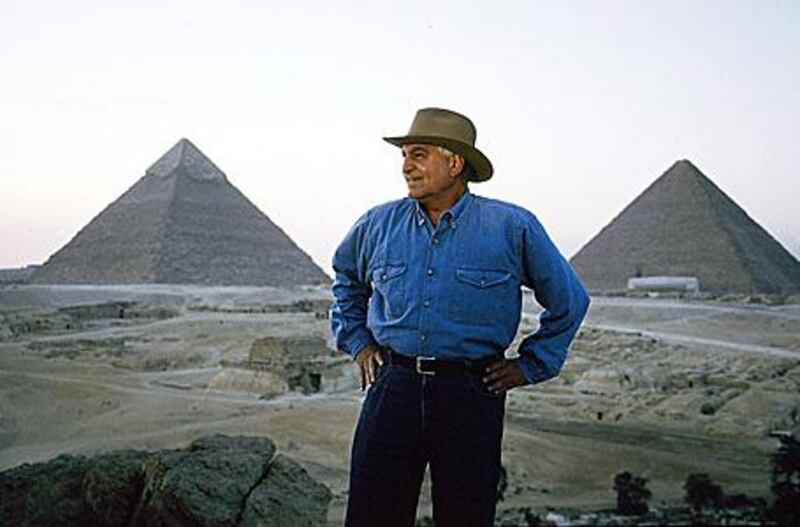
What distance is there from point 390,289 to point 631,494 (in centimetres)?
459

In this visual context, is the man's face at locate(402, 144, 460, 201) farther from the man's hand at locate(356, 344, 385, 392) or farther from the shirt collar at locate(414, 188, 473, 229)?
the man's hand at locate(356, 344, 385, 392)

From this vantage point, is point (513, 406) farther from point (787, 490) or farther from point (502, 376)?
point (502, 376)


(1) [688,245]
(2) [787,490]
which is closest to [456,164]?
(2) [787,490]

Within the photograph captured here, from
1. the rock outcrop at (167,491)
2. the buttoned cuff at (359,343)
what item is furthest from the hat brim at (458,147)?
the rock outcrop at (167,491)

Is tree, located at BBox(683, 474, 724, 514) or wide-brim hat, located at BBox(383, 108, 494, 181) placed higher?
wide-brim hat, located at BBox(383, 108, 494, 181)

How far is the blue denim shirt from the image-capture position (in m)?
1.97

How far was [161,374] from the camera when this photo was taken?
44.8 feet

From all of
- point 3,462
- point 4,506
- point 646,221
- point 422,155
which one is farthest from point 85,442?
point 646,221

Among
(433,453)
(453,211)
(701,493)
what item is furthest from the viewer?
(701,493)

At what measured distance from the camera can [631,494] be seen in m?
6.05

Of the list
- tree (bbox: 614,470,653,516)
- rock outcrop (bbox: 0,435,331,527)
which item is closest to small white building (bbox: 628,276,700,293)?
tree (bbox: 614,470,653,516)

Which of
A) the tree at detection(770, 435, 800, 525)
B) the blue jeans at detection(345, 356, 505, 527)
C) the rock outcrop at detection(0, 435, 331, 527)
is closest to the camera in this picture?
the blue jeans at detection(345, 356, 505, 527)

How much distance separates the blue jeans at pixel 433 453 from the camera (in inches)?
76.1

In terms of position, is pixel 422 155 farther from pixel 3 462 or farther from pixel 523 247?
pixel 3 462
